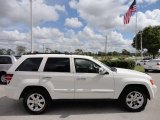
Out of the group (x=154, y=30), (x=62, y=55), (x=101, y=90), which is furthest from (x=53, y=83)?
(x=154, y=30)

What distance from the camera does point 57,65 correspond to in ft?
24.7

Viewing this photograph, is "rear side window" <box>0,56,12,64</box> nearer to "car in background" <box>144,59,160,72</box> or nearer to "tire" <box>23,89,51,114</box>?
"tire" <box>23,89,51,114</box>

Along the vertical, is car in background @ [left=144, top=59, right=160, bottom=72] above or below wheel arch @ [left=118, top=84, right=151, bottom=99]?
above

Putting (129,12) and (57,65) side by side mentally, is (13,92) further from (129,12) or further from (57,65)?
(129,12)

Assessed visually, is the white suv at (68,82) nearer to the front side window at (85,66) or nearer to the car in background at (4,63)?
the front side window at (85,66)

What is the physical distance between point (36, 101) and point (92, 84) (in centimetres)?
173

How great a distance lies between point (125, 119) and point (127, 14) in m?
27.2

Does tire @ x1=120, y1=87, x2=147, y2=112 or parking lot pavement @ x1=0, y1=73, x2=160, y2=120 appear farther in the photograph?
tire @ x1=120, y1=87, x2=147, y2=112

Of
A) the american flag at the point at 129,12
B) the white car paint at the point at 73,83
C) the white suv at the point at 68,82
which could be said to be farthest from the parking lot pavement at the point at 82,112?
the american flag at the point at 129,12

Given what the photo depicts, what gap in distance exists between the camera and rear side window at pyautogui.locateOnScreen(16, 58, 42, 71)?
7449 millimetres

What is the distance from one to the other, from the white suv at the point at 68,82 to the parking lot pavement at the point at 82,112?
0.32 m

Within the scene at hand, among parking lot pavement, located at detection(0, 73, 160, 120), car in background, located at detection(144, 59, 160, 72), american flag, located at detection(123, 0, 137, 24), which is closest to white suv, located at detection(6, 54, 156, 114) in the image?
parking lot pavement, located at detection(0, 73, 160, 120)

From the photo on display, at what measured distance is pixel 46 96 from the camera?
738 centimetres

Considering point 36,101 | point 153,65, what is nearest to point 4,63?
point 36,101
